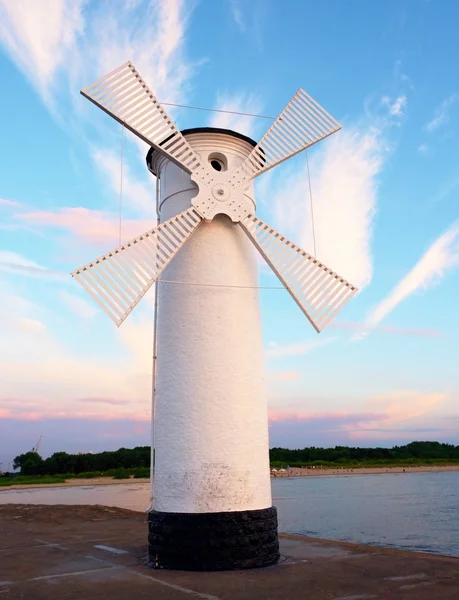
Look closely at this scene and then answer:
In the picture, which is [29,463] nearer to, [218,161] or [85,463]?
[85,463]

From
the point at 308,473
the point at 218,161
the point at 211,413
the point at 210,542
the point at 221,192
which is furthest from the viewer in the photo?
the point at 308,473

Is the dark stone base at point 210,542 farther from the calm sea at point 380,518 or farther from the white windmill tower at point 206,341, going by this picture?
the calm sea at point 380,518

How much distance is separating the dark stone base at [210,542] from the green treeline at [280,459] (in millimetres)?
51915

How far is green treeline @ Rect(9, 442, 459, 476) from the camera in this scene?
58312mm

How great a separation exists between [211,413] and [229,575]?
2.13 m

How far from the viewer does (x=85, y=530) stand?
41.3 ft

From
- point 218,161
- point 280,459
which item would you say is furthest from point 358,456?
point 218,161

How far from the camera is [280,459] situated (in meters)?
74.2

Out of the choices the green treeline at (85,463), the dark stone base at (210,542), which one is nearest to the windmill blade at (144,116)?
the dark stone base at (210,542)

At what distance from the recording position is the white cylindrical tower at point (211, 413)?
762 cm

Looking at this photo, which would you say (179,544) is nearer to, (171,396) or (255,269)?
(171,396)

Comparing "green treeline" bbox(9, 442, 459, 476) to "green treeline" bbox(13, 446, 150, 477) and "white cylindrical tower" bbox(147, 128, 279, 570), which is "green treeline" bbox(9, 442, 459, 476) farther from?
"white cylindrical tower" bbox(147, 128, 279, 570)

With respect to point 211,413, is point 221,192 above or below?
above

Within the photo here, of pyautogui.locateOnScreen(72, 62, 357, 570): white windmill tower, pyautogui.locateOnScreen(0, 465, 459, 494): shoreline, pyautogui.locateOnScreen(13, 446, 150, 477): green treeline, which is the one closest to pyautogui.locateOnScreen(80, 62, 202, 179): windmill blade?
pyautogui.locateOnScreen(72, 62, 357, 570): white windmill tower
